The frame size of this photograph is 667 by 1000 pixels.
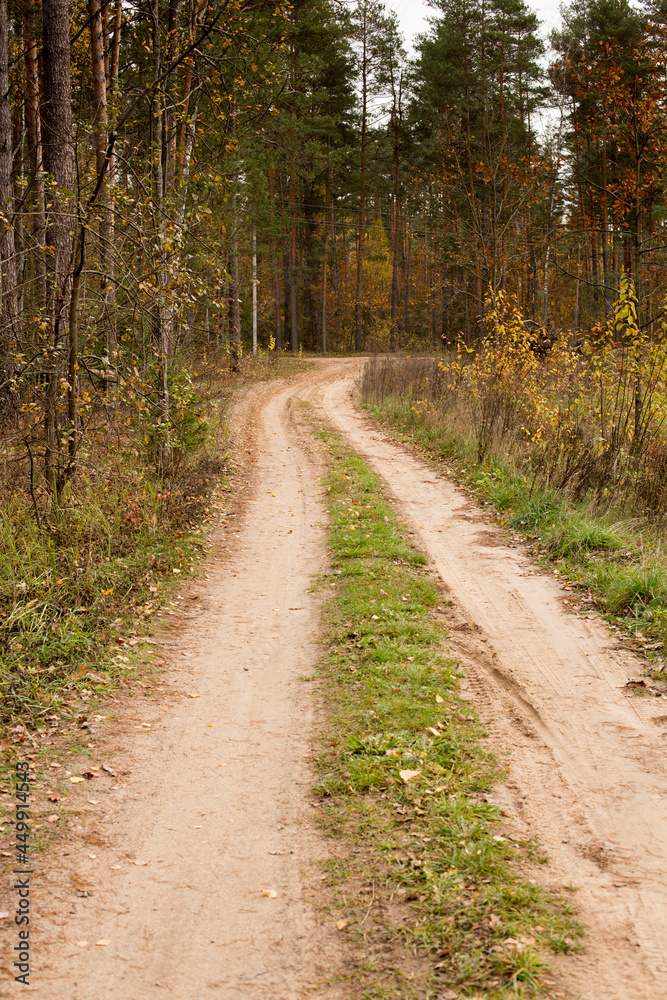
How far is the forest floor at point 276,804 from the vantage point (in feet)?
9.55

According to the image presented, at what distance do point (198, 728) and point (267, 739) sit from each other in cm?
51

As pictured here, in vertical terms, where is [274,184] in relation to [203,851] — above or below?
above

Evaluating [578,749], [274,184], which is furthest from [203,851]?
[274,184]

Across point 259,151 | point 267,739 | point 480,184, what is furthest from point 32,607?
point 480,184

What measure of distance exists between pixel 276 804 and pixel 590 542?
5.04 m

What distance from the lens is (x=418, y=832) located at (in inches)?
143

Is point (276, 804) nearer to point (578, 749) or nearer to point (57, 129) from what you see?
point (578, 749)

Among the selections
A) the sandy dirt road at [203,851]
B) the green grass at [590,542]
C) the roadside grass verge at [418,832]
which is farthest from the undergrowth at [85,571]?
the green grass at [590,542]

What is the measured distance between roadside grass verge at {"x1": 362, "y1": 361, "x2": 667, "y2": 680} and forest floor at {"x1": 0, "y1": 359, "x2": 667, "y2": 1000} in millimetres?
280

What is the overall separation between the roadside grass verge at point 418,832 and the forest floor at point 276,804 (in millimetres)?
128

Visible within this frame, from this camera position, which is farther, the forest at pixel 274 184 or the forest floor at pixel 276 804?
the forest at pixel 274 184

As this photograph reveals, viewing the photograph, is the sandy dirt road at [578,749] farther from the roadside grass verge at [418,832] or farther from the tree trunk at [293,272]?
the tree trunk at [293,272]

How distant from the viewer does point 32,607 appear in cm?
555

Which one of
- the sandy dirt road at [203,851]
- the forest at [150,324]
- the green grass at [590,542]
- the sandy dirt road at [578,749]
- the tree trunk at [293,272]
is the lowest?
the sandy dirt road at [203,851]
